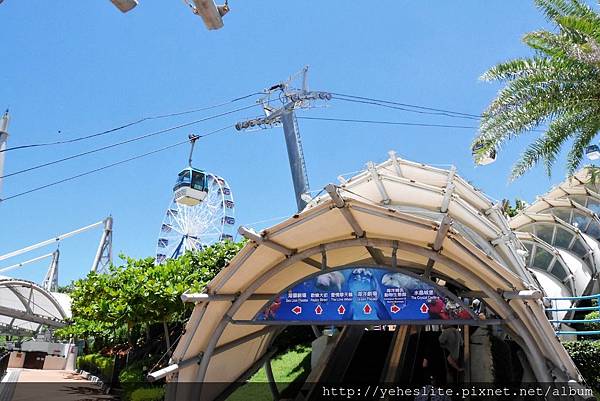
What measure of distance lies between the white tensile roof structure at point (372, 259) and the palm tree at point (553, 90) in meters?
2.27

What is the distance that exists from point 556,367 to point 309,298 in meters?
4.23

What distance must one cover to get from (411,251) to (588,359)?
8179 mm

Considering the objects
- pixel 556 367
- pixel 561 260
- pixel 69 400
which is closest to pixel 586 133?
pixel 556 367

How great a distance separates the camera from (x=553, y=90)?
1097 centimetres

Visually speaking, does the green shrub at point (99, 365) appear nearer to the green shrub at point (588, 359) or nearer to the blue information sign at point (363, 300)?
the blue information sign at point (363, 300)

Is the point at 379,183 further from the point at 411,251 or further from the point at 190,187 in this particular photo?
the point at 190,187

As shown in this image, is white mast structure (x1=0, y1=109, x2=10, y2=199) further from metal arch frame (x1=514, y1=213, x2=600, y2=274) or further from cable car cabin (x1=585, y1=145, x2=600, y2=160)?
metal arch frame (x1=514, y1=213, x2=600, y2=274)

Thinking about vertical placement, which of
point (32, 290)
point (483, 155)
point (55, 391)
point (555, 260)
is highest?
point (483, 155)

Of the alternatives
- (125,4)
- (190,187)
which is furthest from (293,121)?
(125,4)

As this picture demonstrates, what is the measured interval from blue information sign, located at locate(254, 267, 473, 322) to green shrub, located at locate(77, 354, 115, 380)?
1498 centimetres

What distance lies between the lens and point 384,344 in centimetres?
1404

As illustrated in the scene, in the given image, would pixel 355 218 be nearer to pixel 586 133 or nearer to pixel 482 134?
pixel 482 134

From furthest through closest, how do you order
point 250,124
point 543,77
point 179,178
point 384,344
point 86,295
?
point 250,124
point 179,178
point 86,295
point 384,344
point 543,77

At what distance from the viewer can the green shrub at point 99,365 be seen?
69.4ft
